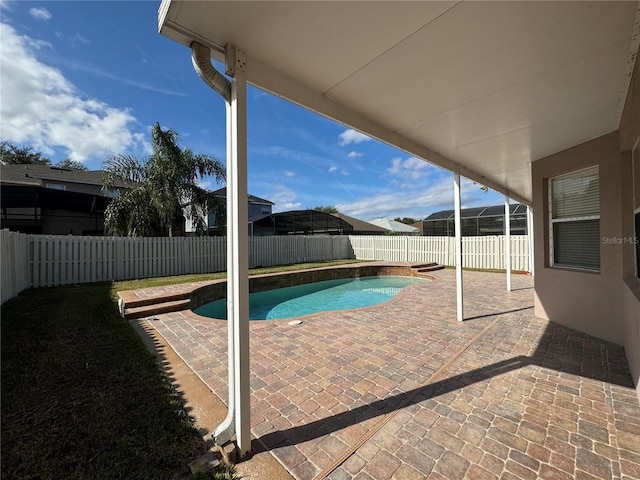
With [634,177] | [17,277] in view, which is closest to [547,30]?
[634,177]

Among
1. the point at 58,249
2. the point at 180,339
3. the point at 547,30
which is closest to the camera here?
the point at 547,30

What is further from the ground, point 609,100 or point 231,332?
point 609,100

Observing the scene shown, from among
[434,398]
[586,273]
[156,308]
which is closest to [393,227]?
[586,273]

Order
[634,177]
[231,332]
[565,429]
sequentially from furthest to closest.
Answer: [634,177], [565,429], [231,332]

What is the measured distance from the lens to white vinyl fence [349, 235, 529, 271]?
11375 millimetres

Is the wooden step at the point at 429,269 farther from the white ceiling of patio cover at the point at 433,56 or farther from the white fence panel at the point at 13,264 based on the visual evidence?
the white fence panel at the point at 13,264

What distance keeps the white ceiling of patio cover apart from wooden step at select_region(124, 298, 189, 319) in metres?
5.05

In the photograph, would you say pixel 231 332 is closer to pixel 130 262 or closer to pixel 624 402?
pixel 624 402

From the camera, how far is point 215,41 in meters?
1.67

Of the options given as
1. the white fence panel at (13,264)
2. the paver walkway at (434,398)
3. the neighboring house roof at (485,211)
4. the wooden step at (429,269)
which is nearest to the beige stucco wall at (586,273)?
the paver walkway at (434,398)

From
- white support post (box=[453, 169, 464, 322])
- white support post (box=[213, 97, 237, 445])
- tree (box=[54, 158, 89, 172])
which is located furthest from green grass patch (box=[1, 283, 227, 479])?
tree (box=[54, 158, 89, 172])

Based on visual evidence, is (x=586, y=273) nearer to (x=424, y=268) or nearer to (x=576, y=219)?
(x=576, y=219)

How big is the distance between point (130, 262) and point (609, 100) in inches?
470

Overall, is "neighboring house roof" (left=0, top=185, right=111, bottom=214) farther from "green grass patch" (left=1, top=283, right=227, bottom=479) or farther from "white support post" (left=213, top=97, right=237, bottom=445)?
"white support post" (left=213, top=97, right=237, bottom=445)
